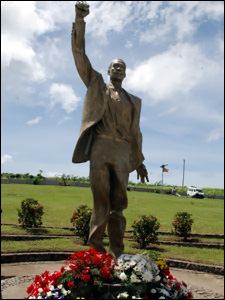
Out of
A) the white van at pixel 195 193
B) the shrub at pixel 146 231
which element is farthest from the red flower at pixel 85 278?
the white van at pixel 195 193

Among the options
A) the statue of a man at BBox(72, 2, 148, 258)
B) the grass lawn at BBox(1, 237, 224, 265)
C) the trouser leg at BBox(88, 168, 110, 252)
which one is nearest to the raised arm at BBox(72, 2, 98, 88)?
the statue of a man at BBox(72, 2, 148, 258)

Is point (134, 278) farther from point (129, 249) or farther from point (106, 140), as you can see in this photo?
point (129, 249)

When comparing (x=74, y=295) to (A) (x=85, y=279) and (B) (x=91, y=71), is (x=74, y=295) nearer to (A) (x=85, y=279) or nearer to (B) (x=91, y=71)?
(A) (x=85, y=279)

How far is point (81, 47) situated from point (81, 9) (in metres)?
0.46

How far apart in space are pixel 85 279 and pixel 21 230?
9.34 metres

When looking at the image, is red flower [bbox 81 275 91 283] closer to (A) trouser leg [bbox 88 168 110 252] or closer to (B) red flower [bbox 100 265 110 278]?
(B) red flower [bbox 100 265 110 278]

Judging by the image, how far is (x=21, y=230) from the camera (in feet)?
41.1

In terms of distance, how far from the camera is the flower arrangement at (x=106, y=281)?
12.5ft

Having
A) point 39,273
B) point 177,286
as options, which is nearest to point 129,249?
point 39,273

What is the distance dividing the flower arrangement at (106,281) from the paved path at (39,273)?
244 cm

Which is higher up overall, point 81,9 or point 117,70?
point 81,9

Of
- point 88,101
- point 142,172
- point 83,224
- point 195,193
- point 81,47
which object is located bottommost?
point 195,193

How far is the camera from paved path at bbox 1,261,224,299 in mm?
6457

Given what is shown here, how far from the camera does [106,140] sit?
4.75 metres
